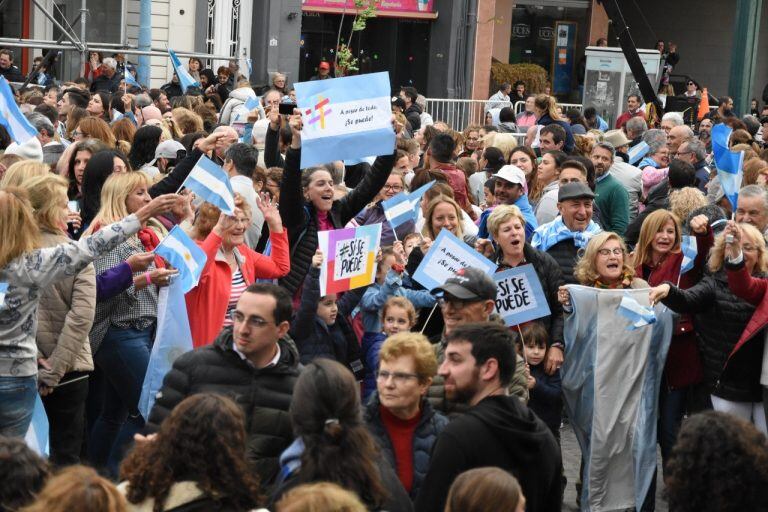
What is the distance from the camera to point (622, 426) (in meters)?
7.66

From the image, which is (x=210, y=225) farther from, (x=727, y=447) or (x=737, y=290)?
(x=727, y=447)

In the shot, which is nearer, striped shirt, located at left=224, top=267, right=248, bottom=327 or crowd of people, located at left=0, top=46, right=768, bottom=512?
crowd of people, located at left=0, top=46, right=768, bottom=512

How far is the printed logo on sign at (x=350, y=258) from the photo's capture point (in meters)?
7.19

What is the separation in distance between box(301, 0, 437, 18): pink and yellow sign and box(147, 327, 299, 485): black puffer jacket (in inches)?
1084

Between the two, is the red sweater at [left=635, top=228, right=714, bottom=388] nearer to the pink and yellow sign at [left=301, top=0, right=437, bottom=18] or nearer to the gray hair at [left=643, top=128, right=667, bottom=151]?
the gray hair at [left=643, top=128, right=667, bottom=151]

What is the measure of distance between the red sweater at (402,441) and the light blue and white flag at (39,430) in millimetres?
1899

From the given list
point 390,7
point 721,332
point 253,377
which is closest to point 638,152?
point 721,332

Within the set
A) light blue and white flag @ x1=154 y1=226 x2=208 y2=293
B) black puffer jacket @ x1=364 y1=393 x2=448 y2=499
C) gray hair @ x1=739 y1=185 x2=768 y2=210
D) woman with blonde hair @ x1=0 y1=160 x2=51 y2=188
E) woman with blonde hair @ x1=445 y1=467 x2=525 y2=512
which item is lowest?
black puffer jacket @ x1=364 y1=393 x2=448 y2=499

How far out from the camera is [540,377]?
7.55 m

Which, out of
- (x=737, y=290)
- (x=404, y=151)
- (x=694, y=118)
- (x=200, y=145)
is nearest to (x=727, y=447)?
(x=737, y=290)

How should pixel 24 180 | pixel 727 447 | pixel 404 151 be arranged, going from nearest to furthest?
pixel 727 447, pixel 24 180, pixel 404 151

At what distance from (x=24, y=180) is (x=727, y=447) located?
379cm

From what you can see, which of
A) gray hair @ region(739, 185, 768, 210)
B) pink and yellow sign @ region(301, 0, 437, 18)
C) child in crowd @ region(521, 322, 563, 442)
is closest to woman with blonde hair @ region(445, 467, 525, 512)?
child in crowd @ region(521, 322, 563, 442)

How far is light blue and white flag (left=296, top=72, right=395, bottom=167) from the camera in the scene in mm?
7898
